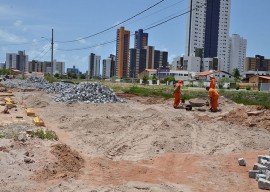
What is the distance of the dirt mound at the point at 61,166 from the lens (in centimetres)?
784

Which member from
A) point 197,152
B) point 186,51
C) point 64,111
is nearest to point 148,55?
point 186,51

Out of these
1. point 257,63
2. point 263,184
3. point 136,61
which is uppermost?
point 257,63

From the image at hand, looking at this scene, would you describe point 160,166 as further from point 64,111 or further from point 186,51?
point 186,51

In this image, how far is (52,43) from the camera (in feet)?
171

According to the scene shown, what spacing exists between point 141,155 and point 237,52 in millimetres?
142740

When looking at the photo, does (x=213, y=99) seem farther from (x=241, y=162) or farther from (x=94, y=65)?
(x=94, y=65)

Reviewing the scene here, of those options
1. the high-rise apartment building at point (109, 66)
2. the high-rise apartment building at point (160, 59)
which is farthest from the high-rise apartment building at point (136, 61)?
the high-rise apartment building at point (160, 59)

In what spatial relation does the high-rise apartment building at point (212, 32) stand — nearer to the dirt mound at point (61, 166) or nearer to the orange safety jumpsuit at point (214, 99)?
the orange safety jumpsuit at point (214, 99)

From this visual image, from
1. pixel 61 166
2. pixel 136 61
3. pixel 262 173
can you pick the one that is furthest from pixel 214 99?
pixel 136 61

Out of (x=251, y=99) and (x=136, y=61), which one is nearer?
(x=251, y=99)

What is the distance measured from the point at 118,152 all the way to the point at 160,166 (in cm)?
201

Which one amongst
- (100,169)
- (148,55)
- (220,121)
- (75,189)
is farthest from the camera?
(148,55)

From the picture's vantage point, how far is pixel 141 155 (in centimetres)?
1060

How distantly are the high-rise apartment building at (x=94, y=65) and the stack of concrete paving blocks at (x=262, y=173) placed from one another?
101 meters
